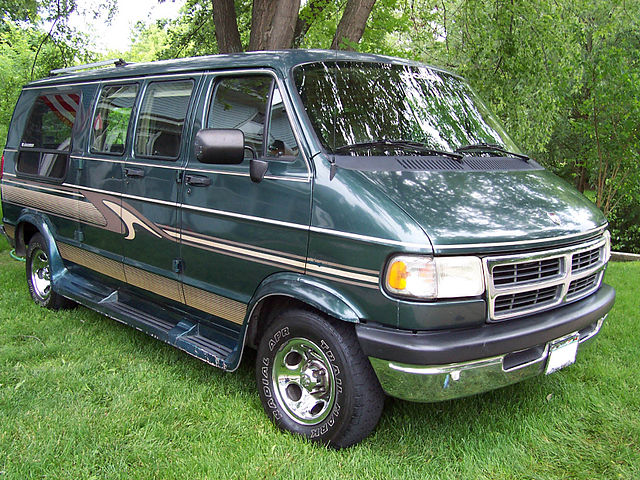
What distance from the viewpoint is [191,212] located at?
13.2ft

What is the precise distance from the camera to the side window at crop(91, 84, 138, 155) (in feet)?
15.7

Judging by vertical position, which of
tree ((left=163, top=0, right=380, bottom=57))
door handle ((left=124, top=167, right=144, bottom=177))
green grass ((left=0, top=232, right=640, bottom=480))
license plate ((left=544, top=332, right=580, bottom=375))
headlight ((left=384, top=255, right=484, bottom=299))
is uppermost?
tree ((left=163, top=0, right=380, bottom=57))

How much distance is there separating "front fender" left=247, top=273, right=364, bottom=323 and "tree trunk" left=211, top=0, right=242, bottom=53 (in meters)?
6.49

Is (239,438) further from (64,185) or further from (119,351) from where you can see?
(64,185)

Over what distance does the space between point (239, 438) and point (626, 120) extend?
36.1 ft

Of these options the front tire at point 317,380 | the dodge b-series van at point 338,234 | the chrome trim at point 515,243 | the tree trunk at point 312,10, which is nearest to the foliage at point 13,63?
the tree trunk at point 312,10

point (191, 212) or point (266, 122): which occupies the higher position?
point (266, 122)

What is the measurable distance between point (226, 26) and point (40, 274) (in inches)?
196

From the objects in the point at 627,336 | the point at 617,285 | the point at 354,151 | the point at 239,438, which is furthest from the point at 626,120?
the point at 239,438

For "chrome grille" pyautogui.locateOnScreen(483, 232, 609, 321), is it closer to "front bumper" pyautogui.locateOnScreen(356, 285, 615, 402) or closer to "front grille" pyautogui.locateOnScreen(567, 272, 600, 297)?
"front grille" pyautogui.locateOnScreen(567, 272, 600, 297)

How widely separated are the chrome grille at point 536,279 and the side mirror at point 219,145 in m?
1.57

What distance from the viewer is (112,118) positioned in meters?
4.98

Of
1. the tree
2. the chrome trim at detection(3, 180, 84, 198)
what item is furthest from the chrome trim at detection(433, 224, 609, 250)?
the tree

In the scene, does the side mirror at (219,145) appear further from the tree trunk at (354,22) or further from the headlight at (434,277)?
the tree trunk at (354,22)
